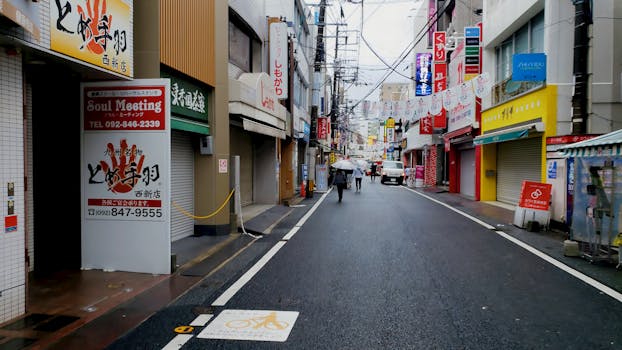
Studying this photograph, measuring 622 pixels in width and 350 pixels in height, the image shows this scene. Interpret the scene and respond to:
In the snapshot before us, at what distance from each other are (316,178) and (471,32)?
1260cm

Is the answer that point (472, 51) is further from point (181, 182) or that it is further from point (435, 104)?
point (181, 182)

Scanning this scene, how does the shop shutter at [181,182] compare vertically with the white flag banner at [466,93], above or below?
below

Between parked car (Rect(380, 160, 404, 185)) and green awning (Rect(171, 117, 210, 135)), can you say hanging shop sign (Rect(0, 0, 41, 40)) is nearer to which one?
green awning (Rect(171, 117, 210, 135))

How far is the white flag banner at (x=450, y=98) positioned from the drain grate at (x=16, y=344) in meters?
18.2

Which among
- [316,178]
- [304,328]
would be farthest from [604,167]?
[316,178]

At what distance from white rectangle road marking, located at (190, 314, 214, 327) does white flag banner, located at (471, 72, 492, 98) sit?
15559 mm

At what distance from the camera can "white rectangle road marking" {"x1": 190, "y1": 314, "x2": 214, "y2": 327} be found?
200 inches

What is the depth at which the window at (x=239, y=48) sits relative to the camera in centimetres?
1512

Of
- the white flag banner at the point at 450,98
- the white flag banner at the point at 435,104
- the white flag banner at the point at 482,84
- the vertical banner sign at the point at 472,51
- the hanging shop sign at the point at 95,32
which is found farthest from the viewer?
the vertical banner sign at the point at 472,51

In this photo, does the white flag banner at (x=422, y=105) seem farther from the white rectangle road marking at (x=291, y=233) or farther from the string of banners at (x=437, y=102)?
the white rectangle road marking at (x=291, y=233)

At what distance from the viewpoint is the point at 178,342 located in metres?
4.55

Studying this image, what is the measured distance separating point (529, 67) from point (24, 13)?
14013 mm

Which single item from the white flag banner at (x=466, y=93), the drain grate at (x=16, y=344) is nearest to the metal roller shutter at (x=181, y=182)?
the drain grate at (x=16, y=344)

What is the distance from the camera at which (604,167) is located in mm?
8703
